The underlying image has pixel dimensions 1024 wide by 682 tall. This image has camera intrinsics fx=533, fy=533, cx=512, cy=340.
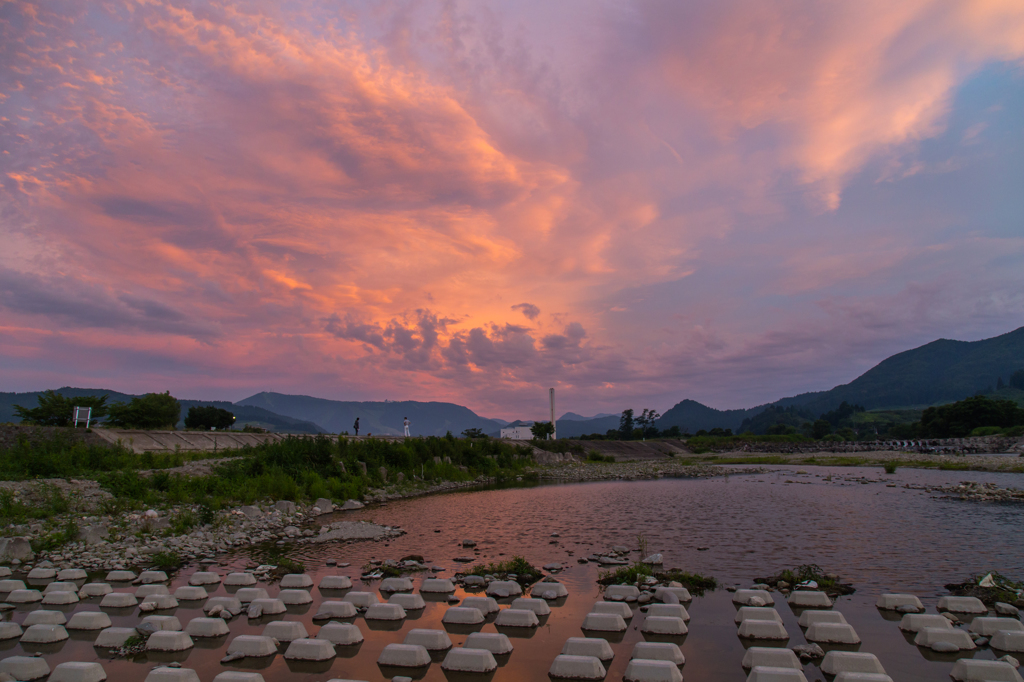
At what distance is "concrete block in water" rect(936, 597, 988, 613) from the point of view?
9.62 meters

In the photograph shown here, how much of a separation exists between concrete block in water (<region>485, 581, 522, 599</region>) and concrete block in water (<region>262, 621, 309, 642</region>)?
3.90m

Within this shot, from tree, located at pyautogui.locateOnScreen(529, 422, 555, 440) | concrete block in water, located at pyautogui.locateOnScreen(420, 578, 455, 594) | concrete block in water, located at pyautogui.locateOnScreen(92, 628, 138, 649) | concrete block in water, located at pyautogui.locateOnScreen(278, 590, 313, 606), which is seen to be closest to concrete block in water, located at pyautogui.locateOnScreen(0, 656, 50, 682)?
concrete block in water, located at pyautogui.locateOnScreen(92, 628, 138, 649)

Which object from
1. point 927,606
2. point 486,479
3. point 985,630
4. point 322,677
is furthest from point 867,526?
point 486,479

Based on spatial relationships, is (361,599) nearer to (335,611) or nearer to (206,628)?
(335,611)

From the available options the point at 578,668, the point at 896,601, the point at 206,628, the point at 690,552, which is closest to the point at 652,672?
the point at 578,668

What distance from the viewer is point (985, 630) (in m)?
8.34

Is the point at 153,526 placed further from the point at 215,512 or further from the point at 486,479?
the point at 486,479

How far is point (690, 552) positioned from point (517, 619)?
8.49m

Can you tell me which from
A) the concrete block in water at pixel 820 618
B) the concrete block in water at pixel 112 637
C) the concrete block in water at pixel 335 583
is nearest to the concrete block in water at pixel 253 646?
the concrete block in water at pixel 112 637

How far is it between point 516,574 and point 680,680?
22.0ft

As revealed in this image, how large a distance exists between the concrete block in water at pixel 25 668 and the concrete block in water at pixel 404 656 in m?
4.37

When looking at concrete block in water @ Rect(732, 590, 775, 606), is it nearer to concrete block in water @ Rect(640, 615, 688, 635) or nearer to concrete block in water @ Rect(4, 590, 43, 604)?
concrete block in water @ Rect(640, 615, 688, 635)

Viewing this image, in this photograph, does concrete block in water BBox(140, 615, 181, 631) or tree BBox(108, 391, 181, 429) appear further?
tree BBox(108, 391, 181, 429)

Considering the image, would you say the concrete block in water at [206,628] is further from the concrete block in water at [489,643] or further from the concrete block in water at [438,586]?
the concrete block in water at [489,643]
